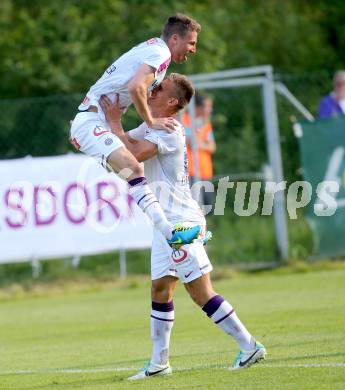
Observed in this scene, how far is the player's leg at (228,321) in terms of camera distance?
7941mm

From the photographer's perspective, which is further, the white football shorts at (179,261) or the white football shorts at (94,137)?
the white football shorts at (94,137)

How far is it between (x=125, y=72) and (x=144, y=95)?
522 mm

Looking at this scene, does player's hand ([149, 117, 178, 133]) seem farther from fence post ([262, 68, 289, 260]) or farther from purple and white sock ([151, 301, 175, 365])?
fence post ([262, 68, 289, 260])

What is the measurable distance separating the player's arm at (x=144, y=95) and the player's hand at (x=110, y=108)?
0.32 metres

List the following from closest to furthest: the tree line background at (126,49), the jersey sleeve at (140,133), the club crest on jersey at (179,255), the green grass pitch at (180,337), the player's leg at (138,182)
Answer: the green grass pitch at (180,337)
the club crest on jersey at (179,255)
the player's leg at (138,182)
the jersey sleeve at (140,133)
the tree line background at (126,49)

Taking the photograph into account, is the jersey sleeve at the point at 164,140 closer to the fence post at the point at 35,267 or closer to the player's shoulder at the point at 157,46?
the player's shoulder at the point at 157,46

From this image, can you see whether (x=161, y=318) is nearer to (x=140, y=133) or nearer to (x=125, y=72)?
(x=140, y=133)

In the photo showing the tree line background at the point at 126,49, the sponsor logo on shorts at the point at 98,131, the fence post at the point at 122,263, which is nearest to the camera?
the sponsor logo on shorts at the point at 98,131

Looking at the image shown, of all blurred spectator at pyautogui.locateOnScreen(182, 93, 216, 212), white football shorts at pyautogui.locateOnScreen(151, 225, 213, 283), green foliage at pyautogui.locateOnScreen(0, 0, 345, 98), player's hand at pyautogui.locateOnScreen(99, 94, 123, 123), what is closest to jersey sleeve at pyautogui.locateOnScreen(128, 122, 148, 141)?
player's hand at pyautogui.locateOnScreen(99, 94, 123, 123)

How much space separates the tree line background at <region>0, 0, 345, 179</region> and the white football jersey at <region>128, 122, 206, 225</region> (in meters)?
8.75

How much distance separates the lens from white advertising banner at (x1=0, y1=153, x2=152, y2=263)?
609 inches

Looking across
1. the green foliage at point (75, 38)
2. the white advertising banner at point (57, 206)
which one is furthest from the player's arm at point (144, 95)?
the green foliage at point (75, 38)

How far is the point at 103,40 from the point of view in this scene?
948 inches

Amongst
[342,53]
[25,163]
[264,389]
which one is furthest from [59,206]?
[342,53]
